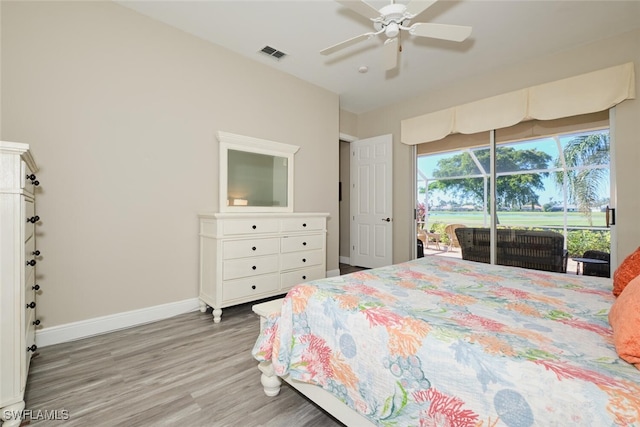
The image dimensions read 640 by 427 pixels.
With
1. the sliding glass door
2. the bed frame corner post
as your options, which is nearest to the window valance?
the sliding glass door

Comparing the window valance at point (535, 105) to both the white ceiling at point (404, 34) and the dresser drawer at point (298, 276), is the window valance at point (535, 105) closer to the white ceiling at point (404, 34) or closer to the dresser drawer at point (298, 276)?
the white ceiling at point (404, 34)

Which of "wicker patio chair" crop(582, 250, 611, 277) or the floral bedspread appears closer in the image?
the floral bedspread

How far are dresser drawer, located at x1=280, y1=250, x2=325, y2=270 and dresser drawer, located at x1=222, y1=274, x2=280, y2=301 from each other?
0.56ft

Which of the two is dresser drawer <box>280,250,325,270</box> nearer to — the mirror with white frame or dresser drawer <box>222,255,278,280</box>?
dresser drawer <box>222,255,278,280</box>

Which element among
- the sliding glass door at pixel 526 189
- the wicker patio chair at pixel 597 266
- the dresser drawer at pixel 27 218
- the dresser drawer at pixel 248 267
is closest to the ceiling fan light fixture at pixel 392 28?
the dresser drawer at pixel 248 267

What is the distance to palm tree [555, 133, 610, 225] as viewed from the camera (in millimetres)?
3027

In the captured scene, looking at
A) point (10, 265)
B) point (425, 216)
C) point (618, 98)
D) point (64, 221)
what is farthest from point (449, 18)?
point (64, 221)

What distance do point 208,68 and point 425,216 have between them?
3591 millimetres

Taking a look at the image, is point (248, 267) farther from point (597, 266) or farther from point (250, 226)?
point (597, 266)

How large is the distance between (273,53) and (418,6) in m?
1.88

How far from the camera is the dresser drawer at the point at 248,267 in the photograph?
2670 millimetres

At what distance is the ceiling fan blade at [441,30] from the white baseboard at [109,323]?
3.10 meters

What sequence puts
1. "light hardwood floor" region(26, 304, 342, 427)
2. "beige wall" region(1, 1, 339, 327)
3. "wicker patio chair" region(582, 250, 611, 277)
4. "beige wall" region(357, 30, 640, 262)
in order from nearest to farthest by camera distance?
1. "light hardwood floor" region(26, 304, 342, 427)
2. "beige wall" region(1, 1, 339, 327)
3. "beige wall" region(357, 30, 640, 262)
4. "wicker patio chair" region(582, 250, 611, 277)

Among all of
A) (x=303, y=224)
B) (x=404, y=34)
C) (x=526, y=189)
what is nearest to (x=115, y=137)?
(x=303, y=224)
